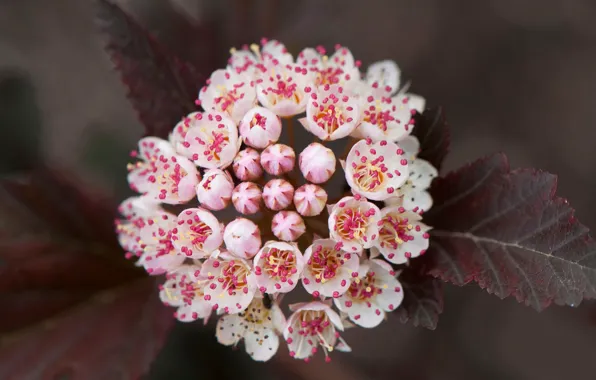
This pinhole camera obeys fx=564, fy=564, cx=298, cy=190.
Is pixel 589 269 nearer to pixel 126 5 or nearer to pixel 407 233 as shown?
pixel 407 233

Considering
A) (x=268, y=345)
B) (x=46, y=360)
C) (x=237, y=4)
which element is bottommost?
(x=46, y=360)

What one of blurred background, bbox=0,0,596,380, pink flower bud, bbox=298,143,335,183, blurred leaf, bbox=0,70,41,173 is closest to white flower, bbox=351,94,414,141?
pink flower bud, bbox=298,143,335,183

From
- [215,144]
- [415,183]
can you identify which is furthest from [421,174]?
[215,144]

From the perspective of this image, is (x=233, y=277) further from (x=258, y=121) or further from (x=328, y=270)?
(x=258, y=121)

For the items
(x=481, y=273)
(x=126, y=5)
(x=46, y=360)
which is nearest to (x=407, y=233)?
(x=481, y=273)

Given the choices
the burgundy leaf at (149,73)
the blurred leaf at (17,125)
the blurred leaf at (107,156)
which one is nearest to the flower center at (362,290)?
the burgundy leaf at (149,73)

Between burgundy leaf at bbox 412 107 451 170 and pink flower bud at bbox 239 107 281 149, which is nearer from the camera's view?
pink flower bud at bbox 239 107 281 149

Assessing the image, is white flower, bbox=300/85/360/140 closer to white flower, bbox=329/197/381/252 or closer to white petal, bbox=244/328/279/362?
white flower, bbox=329/197/381/252
